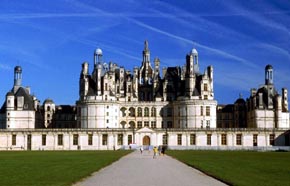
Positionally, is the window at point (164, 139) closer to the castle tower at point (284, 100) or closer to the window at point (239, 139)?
the window at point (239, 139)

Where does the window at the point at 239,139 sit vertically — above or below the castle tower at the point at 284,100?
below

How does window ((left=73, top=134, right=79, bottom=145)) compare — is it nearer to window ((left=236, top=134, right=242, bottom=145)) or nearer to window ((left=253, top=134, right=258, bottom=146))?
window ((left=236, top=134, right=242, bottom=145))

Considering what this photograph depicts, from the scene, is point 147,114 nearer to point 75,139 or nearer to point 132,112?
point 132,112

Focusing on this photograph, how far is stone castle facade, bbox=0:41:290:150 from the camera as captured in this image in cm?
10081

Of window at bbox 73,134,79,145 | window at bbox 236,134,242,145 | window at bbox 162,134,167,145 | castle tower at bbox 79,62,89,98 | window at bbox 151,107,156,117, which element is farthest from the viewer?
window at bbox 151,107,156,117

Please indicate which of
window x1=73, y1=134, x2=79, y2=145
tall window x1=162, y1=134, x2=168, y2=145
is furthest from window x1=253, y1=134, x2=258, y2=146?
window x1=73, y1=134, x2=79, y2=145

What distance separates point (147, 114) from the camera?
113 meters

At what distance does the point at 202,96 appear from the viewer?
350 feet

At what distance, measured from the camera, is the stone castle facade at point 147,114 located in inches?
3969

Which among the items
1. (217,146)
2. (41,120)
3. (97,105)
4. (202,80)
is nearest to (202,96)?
(202,80)

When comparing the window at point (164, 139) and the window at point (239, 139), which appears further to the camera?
the window at point (164, 139)

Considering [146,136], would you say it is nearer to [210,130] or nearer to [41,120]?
[210,130]

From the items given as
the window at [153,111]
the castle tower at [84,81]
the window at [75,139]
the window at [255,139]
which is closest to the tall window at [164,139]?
the window at [153,111]

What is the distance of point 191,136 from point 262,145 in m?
13.0
